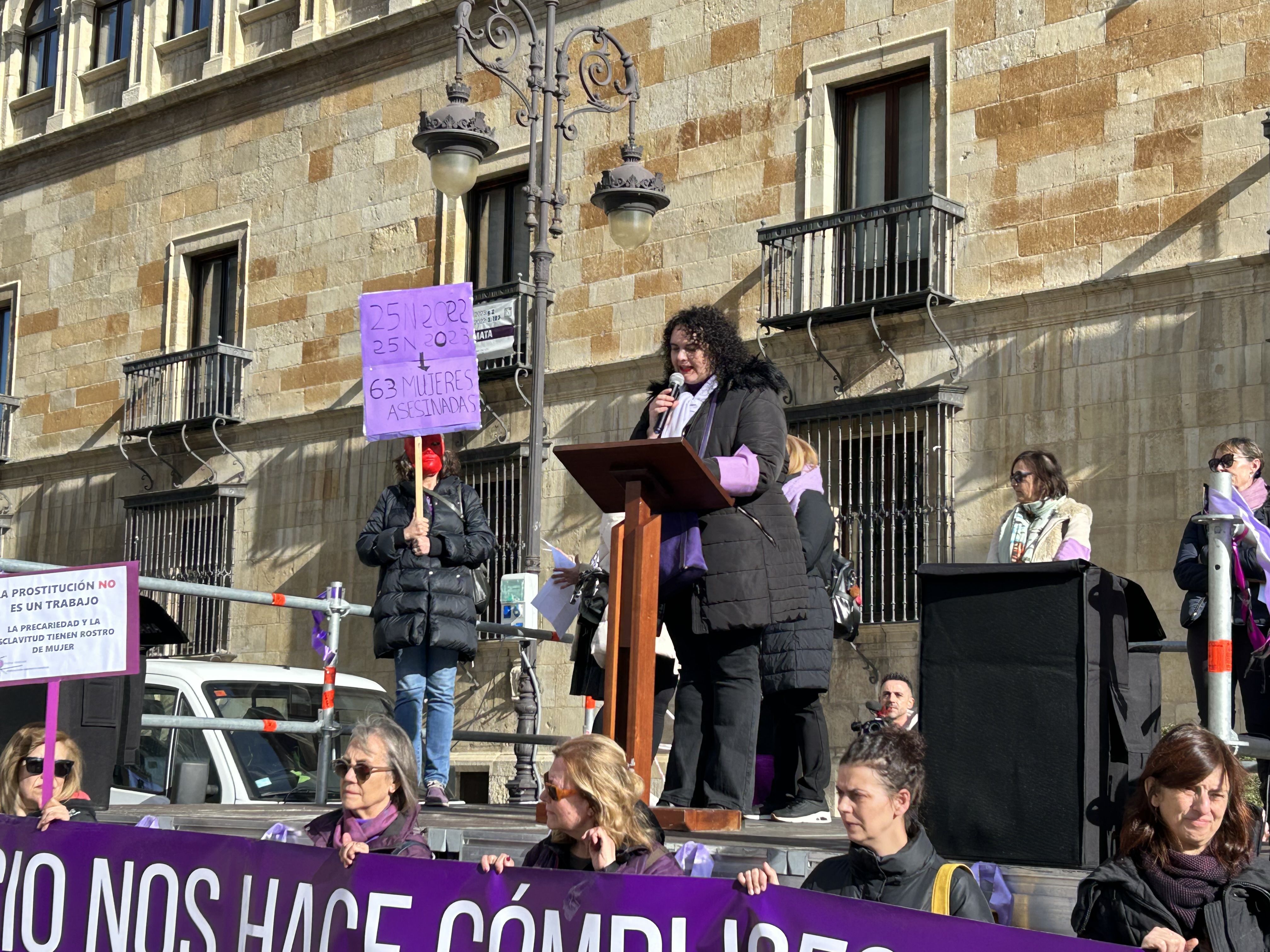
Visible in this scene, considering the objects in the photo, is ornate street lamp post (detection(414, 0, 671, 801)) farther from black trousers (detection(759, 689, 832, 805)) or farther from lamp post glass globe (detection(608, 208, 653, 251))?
black trousers (detection(759, 689, 832, 805))

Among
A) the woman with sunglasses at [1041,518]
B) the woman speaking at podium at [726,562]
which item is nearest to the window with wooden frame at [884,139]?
the woman with sunglasses at [1041,518]

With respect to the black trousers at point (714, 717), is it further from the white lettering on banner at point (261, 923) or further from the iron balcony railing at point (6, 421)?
the iron balcony railing at point (6, 421)

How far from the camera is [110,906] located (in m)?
5.78

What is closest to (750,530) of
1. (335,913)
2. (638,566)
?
(638,566)

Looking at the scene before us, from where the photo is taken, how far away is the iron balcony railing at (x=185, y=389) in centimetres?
2081

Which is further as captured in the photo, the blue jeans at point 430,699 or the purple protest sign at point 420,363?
the purple protest sign at point 420,363

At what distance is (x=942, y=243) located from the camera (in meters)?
15.4

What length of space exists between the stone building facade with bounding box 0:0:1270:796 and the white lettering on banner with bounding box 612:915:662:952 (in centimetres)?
965

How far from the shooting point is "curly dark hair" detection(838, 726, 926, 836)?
4.67 m

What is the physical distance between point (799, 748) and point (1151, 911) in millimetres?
3774

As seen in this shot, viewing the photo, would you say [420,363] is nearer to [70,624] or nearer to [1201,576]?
[70,624]

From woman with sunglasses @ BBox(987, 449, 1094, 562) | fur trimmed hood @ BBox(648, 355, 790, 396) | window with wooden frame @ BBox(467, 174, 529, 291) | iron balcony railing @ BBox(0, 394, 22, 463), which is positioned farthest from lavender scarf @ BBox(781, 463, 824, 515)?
iron balcony railing @ BBox(0, 394, 22, 463)

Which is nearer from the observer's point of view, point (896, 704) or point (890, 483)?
point (896, 704)

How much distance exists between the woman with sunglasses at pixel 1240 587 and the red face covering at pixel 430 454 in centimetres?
369
